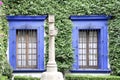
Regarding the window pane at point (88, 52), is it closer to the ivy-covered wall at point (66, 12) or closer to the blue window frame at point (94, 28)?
the blue window frame at point (94, 28)

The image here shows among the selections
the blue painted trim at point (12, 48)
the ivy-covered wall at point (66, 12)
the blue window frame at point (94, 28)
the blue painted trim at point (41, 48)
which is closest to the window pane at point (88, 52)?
the blue window frame at point (94, 28)

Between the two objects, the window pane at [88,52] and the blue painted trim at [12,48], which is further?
the window pane at [88,52]

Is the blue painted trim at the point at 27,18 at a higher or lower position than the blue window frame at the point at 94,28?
higher

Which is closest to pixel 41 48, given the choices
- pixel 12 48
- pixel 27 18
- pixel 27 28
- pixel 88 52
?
pixel 27 28

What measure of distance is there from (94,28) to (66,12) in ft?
4.11

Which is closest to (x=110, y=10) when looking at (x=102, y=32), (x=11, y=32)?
(x=102, y=32)

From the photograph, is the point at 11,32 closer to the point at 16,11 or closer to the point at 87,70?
the point at 16,11

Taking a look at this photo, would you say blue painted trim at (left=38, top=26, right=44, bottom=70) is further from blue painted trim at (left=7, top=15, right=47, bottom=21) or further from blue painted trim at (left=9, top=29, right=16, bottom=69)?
blue painted trim at (left=9, top=29, right=16, bottom=69)

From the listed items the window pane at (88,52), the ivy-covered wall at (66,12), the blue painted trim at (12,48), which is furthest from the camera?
the window pane at (88,52)

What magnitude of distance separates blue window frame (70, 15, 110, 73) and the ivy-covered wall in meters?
0.17

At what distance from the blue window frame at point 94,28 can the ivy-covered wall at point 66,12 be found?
6.7 inches

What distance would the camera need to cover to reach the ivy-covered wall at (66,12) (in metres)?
14.0

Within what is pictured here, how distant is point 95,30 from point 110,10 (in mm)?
980

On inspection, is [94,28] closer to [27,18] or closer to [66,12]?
[66,12]
